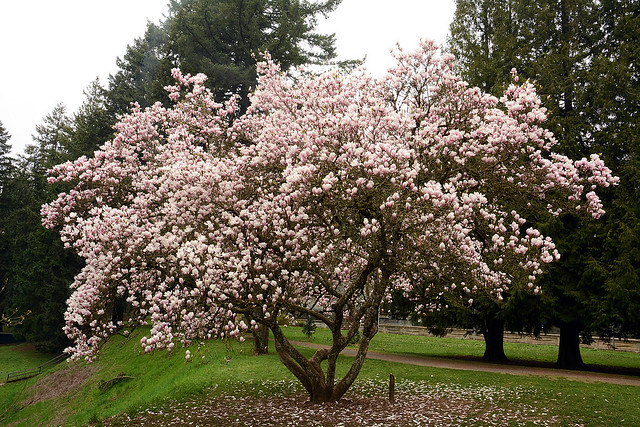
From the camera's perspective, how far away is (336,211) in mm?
9742

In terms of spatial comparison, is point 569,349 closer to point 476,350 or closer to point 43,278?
point 476,350

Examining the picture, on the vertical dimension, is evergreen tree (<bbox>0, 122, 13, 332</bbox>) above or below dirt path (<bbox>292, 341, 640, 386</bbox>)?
above

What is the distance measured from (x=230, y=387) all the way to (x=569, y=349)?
1636 centimetres

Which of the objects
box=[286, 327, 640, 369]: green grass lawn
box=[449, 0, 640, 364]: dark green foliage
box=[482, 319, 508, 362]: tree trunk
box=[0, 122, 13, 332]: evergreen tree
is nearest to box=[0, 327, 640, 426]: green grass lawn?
box=[286, 327, 640, 369]: green grass lawn

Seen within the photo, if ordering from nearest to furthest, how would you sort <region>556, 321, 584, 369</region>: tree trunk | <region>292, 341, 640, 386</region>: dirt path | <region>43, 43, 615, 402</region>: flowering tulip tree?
<region>43, 43, 615, 402</region>: flowering tulip tree, <region>292, 341, 640, 386</region>: dirt path, <region>556, 321, 584, 369</region>: tree trunk

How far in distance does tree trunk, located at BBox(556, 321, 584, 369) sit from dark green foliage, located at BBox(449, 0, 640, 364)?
0.13 meters

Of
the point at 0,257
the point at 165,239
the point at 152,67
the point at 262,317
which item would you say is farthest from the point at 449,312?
the point at 0,257

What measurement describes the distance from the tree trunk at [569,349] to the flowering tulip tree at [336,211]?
12489 mm

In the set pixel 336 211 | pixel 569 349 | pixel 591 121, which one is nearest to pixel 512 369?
pixel 569 349

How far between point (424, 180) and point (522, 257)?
282 cm

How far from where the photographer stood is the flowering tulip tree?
30.1 feet

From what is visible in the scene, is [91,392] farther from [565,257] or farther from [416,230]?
[565,257]

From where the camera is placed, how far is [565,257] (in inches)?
842

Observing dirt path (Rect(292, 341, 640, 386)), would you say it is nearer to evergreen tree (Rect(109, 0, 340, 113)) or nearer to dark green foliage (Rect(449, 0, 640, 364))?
dark green foliage (Rect(449, 0, 640, 364))
